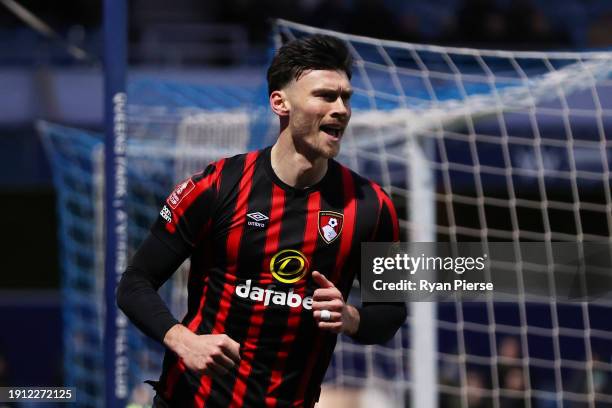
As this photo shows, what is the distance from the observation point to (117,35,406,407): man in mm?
3225

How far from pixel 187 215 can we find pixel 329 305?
1.71 feet

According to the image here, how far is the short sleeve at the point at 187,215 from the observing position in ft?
10.6

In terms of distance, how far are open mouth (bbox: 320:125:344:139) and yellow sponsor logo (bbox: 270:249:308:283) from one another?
0.36 metres

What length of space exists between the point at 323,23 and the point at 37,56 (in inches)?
129

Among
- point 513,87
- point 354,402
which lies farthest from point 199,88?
point 354,402

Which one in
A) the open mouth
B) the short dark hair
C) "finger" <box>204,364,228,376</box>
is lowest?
"finger" <box>204,364,228,376</box>

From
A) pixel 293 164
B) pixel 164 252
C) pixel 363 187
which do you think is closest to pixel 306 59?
pixel 293 164

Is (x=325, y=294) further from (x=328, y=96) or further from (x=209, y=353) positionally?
(x=328, y=96)

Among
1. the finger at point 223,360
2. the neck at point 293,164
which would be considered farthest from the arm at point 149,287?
the neck at point 293,164

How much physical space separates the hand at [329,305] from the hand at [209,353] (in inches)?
9.4

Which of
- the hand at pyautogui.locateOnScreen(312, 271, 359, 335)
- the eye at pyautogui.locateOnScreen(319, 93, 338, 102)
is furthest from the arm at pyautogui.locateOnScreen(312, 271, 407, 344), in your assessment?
the eye at pyautogui.locateOnScreen(319, 93, 338, 102)

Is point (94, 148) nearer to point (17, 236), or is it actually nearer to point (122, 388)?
point (122, 388)

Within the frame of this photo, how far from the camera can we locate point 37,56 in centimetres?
1198

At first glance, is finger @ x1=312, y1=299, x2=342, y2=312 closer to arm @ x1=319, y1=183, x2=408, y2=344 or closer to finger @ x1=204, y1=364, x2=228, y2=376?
arm @ x1=319, y1=183, x2=408, y2=344
